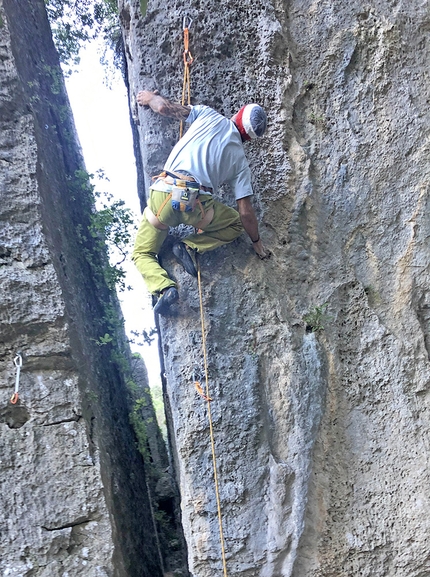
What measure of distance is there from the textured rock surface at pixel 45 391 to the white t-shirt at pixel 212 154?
3.72 ft

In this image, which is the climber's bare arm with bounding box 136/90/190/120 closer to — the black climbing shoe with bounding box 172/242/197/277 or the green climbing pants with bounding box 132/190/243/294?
the green climbing pants with bounding box 132/190/243/294

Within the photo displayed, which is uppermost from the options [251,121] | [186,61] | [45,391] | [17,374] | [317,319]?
[186,61]

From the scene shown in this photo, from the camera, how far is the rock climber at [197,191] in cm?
355

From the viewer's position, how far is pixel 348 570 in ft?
12.3

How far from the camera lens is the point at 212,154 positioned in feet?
11.7

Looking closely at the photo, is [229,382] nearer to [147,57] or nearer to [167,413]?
[167,413]

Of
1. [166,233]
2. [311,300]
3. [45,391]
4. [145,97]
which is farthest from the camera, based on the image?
[311,300]

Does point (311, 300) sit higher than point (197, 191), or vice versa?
point (197, 191)

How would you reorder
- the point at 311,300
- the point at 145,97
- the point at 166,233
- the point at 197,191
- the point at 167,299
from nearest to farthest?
1. the point at 197,191
2. the point at 167,299
3. the point at 166,233
4. the point at 145,97
5. the point at 311,300

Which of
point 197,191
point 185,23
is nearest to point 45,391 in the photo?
point 197,191

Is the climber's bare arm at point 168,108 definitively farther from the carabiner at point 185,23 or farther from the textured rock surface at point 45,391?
the textured rock surface at point 45,391

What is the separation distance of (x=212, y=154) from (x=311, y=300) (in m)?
1.43

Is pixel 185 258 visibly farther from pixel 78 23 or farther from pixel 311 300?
pixel 78 23

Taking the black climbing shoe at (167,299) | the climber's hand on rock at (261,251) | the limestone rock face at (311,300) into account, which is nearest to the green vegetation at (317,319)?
the limestone rock face at (311,300)
